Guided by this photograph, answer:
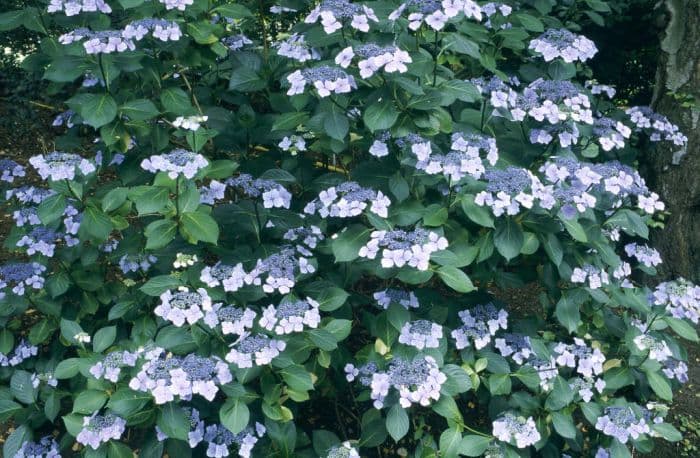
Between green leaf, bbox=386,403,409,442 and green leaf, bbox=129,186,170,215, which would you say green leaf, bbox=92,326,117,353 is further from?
green leaf, bbox=386,403,409,442

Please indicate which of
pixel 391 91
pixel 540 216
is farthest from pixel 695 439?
pixel 391 91

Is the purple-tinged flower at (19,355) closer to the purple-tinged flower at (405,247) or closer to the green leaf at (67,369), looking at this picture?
the green leaf at (67,369)

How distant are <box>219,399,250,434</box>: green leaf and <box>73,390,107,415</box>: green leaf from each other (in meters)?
0.46

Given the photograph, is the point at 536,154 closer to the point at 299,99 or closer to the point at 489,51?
the point at 489,51

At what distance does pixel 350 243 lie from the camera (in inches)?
86.7


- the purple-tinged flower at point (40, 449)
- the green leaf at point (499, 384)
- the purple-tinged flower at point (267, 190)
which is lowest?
the purple-tinged flower at point (40, 449)

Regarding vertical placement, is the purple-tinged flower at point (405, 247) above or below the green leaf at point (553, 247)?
above

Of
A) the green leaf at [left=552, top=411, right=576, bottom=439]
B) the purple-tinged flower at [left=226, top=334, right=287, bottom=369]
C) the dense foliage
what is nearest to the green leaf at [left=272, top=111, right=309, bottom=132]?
the dense foliage

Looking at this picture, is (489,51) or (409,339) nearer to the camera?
(409,339)

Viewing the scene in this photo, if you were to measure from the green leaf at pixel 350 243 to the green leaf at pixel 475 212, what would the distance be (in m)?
0.32

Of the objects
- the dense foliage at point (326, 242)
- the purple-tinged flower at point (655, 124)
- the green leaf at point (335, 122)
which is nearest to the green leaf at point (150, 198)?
the dense foliage at point (326, 242)

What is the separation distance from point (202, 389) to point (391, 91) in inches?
41.1

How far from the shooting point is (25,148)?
5.54 m

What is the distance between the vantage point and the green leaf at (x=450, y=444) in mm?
2316
